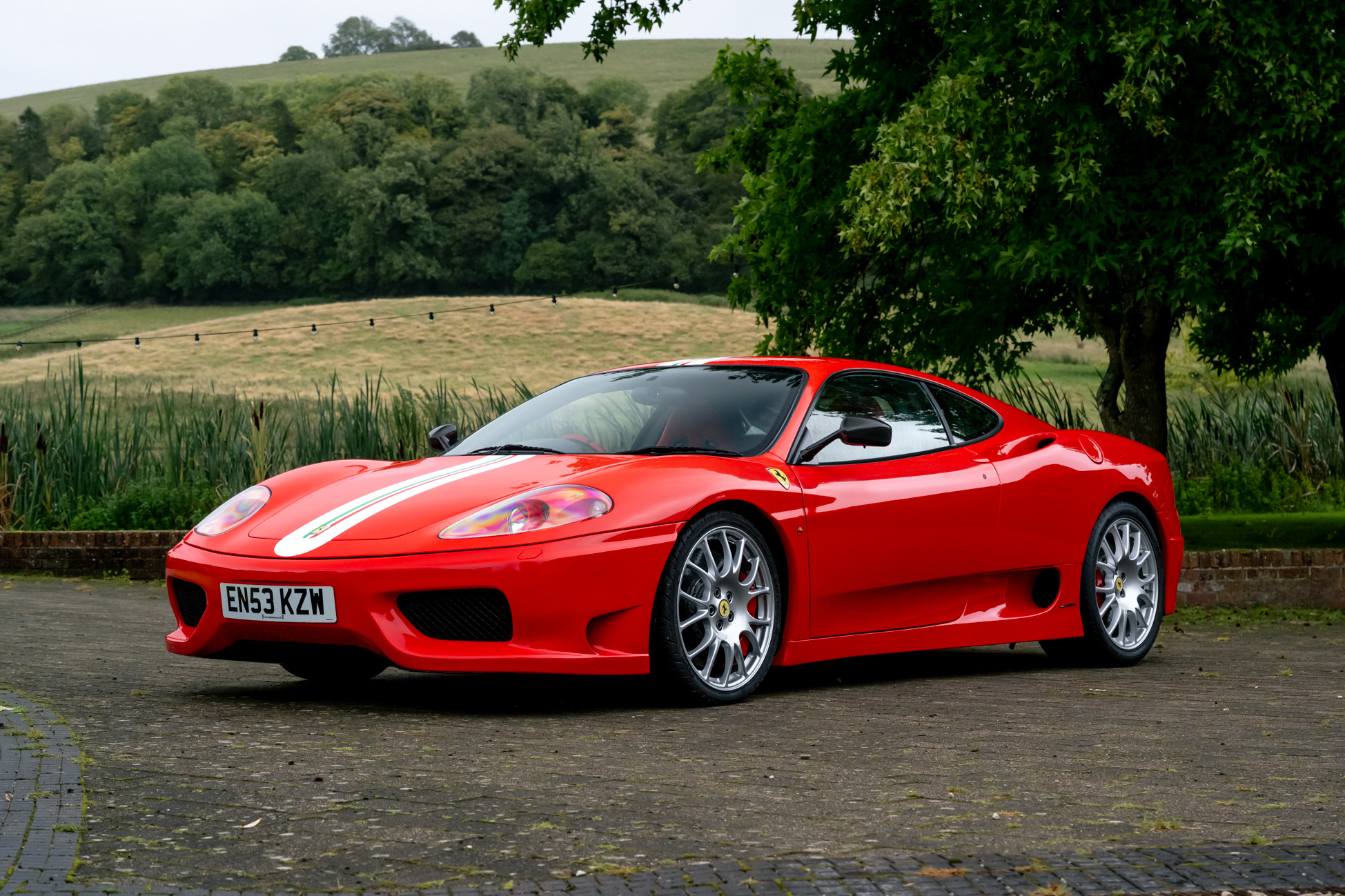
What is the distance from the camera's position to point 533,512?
5.40 m

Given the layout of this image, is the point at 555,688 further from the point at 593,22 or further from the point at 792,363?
the point at 593,22

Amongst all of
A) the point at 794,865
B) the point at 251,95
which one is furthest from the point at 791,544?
the point at 251,95

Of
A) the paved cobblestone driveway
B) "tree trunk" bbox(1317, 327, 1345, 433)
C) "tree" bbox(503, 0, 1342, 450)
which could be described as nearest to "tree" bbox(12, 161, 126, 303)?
"tree" bbox(503, 0, 1342, 450)

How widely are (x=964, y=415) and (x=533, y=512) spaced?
2507 mm

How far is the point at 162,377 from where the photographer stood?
47.2 m

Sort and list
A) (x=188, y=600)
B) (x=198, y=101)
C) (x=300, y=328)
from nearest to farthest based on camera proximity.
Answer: (x=188, y=600)
(x=300, y=328)
(x=198, y=101)

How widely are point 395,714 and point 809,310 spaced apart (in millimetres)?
10239

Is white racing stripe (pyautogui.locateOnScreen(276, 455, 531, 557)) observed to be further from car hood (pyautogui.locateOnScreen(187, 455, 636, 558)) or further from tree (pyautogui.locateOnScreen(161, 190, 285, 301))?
tree (pyautogui.locateOnScreen(161, 190, 285, 301))

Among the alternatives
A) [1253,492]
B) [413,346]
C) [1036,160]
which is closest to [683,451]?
[1036,160]

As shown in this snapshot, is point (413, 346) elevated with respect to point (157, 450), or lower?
lower

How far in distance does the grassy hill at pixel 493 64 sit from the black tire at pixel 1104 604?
121 m

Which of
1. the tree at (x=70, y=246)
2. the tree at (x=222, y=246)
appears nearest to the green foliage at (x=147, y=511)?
the tree at (x=222, y=246)

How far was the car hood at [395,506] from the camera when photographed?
5.35 m

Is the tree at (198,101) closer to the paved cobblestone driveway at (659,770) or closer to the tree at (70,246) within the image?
the tree at (70,246)
